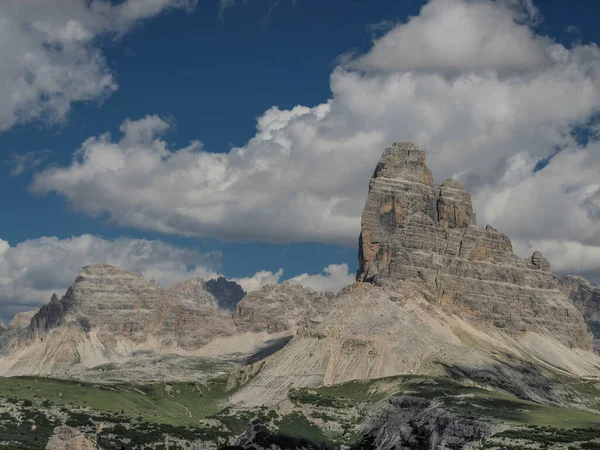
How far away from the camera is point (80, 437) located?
189 m

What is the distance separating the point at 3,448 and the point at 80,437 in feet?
49.0

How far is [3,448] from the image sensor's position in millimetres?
185000
